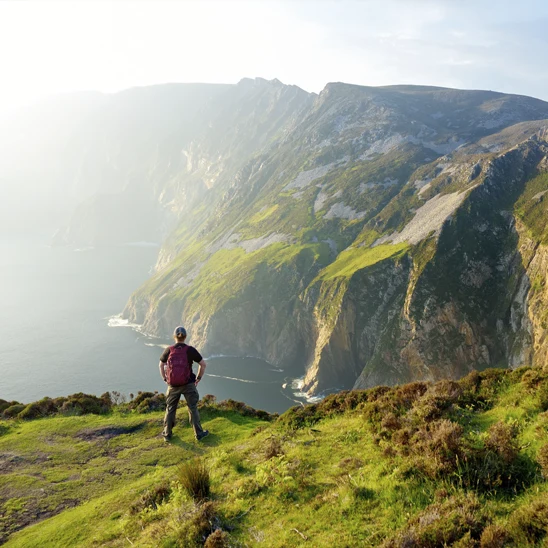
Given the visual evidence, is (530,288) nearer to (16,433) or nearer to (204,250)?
(16,433)

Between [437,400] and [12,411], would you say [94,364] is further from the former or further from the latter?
[437,400]

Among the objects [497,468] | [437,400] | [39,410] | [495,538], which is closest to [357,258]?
[39,410]

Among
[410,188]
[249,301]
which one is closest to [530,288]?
[410,188]

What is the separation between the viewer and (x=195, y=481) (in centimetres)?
979

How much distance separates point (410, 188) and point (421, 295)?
2108 inches

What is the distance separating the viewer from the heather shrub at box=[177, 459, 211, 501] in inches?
380

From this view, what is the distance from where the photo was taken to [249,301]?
12575 centimetres

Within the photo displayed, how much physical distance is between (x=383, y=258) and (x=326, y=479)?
88111mm

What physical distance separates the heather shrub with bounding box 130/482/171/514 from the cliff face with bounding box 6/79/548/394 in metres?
59.4

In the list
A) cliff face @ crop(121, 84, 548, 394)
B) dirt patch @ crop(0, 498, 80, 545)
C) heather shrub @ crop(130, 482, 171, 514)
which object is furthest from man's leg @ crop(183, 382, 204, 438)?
cliff face @ crop(121, 84, 548, 394)

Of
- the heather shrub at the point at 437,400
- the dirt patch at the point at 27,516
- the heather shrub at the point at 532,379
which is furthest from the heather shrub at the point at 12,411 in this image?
the heather shrub at the point at 532,379

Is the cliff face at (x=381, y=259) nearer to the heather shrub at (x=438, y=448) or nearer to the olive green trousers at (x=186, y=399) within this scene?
the olive green trousers at (x=186, y=399)

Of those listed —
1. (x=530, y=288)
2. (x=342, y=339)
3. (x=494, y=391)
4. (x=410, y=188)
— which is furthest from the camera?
(x=410, y=188)

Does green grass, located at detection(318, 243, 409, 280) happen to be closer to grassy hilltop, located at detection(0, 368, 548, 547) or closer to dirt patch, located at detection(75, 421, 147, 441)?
dirt patch, located at detection(75, 421, 147, 441)
